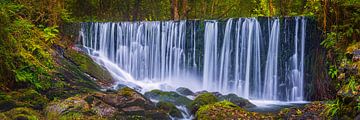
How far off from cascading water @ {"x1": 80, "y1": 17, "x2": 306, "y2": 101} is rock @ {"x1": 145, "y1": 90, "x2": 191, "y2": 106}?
1.95 metres

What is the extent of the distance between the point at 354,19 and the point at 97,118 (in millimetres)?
5952

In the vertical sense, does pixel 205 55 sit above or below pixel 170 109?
above

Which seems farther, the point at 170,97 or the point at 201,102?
the point at 170,97

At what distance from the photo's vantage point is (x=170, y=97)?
32.3 feet

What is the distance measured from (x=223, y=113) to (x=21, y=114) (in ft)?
12.2

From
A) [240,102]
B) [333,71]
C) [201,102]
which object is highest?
[333,71]

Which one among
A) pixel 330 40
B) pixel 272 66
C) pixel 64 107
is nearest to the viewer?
pixel 64 107

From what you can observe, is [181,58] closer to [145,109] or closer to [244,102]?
[244,102]

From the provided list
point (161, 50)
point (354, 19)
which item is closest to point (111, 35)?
point (161, 50)

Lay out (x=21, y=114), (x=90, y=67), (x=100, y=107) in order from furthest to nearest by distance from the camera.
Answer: (x=90, y=67) < (x=100, y=107) < (x=21, y=114)

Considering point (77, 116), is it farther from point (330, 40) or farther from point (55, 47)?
point (330, 40)

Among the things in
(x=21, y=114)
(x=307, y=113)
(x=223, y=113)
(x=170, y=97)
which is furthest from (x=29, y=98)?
(x=307, y=113)

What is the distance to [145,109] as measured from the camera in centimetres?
823

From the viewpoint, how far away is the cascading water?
11078mm
